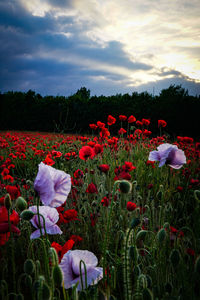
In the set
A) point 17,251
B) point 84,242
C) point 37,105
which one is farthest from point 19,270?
point 37,105

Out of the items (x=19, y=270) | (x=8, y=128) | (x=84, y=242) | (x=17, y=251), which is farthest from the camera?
(x=8, y=128)

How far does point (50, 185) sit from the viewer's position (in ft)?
3.30

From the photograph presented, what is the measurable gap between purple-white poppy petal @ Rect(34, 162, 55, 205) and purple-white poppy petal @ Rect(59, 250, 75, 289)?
245 millimetres

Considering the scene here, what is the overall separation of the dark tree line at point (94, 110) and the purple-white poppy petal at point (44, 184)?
485cm

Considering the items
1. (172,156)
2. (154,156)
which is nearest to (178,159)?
(172,156)

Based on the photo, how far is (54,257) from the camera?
77 cm

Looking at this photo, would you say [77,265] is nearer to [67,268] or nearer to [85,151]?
[67,268]

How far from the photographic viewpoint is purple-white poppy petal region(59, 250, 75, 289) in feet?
2.93

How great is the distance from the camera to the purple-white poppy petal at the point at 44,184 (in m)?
1.00

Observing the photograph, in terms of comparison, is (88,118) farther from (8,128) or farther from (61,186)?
(61,186)

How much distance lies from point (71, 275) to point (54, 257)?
215 mm

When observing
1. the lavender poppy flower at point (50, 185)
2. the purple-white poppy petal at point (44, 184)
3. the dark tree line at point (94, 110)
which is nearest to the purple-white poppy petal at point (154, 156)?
the lavender poppy flower at point (50, 185)

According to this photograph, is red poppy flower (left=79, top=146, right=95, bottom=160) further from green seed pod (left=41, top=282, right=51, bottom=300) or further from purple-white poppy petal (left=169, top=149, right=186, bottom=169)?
green seed pod (left=41, top=282, right=51, bottom=300)

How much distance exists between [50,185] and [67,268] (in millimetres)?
329
